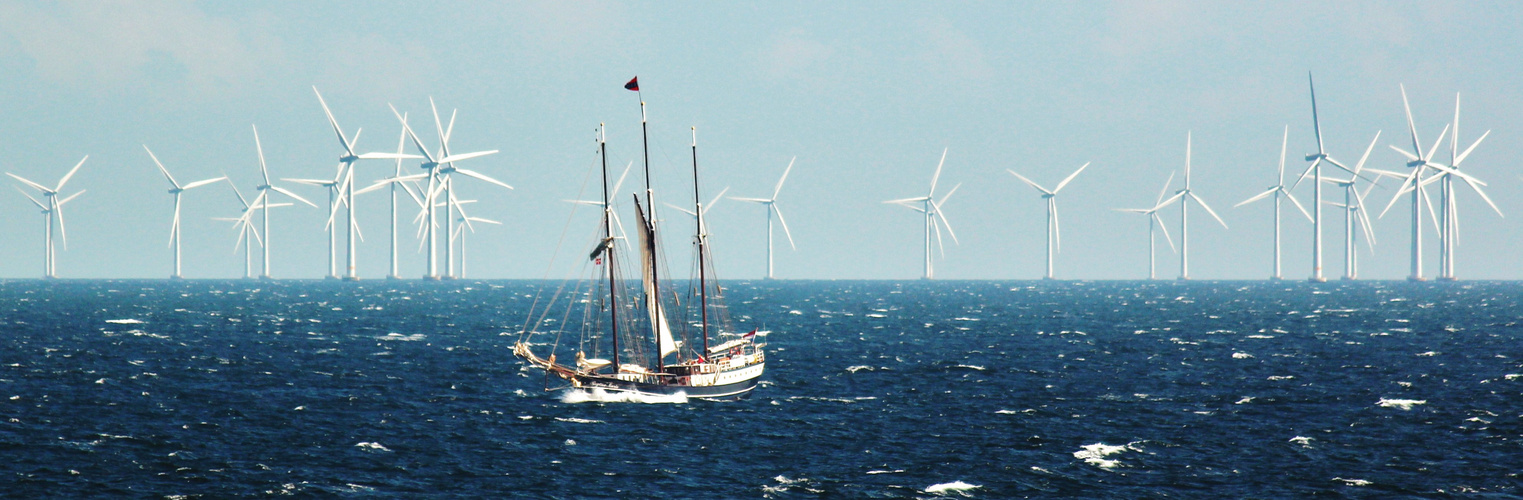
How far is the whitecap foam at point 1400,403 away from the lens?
212 feet

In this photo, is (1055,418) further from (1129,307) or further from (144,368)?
(1129,307)

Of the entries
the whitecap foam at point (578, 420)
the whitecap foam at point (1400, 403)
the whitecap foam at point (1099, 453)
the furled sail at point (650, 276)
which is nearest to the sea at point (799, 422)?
the whitecap foam at point (1400, 403)

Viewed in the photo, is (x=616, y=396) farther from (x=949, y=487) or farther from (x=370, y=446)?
(x=949, y=487)

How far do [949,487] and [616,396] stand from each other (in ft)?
103

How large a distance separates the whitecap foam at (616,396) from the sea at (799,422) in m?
0.35

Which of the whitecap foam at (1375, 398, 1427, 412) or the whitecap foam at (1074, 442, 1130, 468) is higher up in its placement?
the whitecap foam at (1375, 398, 1427, 412)

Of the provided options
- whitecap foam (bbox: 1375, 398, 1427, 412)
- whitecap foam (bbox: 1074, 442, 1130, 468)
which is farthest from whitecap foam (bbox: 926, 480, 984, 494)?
whitecap foam (bbox: 1375, 398, 1427, 412)

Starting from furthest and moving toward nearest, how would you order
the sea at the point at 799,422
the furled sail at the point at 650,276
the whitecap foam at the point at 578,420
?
1. the furled sail at the point at 650,276
2. the whitecap foam at the point at 578,420
3. the sea at the point at 799,422

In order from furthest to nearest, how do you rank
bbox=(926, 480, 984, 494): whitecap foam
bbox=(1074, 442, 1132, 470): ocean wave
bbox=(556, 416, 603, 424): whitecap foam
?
bbox=(556, 416, 603, 424): whitecap foam, bbox=(1074, 442, 1132, 470): ocean wave, bbox=(926, 480, 984, 494): whitecap foam

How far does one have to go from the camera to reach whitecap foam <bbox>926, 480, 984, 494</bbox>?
1779 inches

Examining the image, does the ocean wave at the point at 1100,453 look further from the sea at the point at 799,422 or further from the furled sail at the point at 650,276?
the furled sail at the point at 650,276

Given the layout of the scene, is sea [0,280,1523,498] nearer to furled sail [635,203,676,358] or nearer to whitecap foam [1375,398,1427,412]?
whitecap foam [1375,398,1427,412]

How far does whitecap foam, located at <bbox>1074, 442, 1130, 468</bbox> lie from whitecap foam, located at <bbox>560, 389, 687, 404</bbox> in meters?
26.1

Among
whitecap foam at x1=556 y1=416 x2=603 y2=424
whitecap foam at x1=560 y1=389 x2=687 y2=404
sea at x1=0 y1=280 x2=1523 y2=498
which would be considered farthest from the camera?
whitecap foam at x1=560 y1=389 x2=687 y2=404
